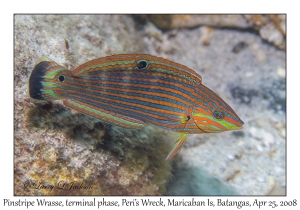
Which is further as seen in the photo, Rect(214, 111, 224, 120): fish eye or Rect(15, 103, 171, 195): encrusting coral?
Rect(15, 103, 171, 195): encrusting coral

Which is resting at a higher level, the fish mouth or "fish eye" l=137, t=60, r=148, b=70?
"fish eye" l=137, t=60, r=148, b=70

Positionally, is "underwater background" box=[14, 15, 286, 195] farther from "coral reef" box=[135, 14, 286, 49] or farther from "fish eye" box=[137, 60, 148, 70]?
"fish eye" box=[137, 60, 148, 70]

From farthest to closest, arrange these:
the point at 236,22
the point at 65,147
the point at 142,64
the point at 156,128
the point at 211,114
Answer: the point at 236,22
the point at 156,128
the point at 65,147
the point at 211,114
the point at 142,64

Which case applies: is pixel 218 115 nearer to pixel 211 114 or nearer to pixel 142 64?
pixel 211 114

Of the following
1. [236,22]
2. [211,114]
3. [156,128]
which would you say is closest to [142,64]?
[211,114]

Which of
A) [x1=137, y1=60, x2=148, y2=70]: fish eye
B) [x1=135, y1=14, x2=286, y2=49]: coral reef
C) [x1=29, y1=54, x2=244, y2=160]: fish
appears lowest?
[x1=29, y1=54, x2=244, y2=160]: fish

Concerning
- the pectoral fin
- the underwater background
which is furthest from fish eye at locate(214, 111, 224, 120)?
the underwater background

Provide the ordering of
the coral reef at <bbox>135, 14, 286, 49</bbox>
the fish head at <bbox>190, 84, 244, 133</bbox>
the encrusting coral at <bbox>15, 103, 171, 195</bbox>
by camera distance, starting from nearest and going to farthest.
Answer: the fish head at <bbox>190, 84, 244, 133</bbox>, the encrusting coral at <bbox>15, 103, 171, 195</bbox>, the coral reef at <bbox>135, 14, 286, 49</bbox>
